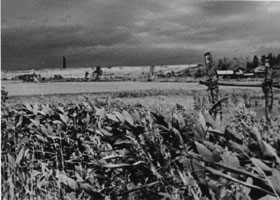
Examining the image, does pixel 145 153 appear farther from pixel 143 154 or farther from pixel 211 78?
pixel 211 78

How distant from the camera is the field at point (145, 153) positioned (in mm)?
832

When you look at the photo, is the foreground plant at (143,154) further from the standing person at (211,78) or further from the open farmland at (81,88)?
the open farmland at (81,88)

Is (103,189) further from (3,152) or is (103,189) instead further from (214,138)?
(3,152)

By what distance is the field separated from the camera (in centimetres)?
83

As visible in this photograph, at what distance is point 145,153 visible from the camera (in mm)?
1493

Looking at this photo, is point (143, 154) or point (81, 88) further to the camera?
point (81, 88)

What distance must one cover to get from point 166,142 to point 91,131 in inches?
48.0

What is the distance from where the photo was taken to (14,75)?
131ft

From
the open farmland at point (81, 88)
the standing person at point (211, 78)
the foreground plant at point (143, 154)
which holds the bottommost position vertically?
the open farmland at point (81, 88)

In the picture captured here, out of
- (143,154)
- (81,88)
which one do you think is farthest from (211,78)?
(81,88)

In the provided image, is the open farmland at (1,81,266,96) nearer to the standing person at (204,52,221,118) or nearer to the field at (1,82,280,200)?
the standing person at (204,52,221,118)

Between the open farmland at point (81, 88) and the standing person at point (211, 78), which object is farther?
the open farmland at point (81, 88)

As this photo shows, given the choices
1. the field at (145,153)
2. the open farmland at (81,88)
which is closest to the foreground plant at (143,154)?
the field at (145,153)

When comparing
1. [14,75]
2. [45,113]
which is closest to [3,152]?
[45,113]
